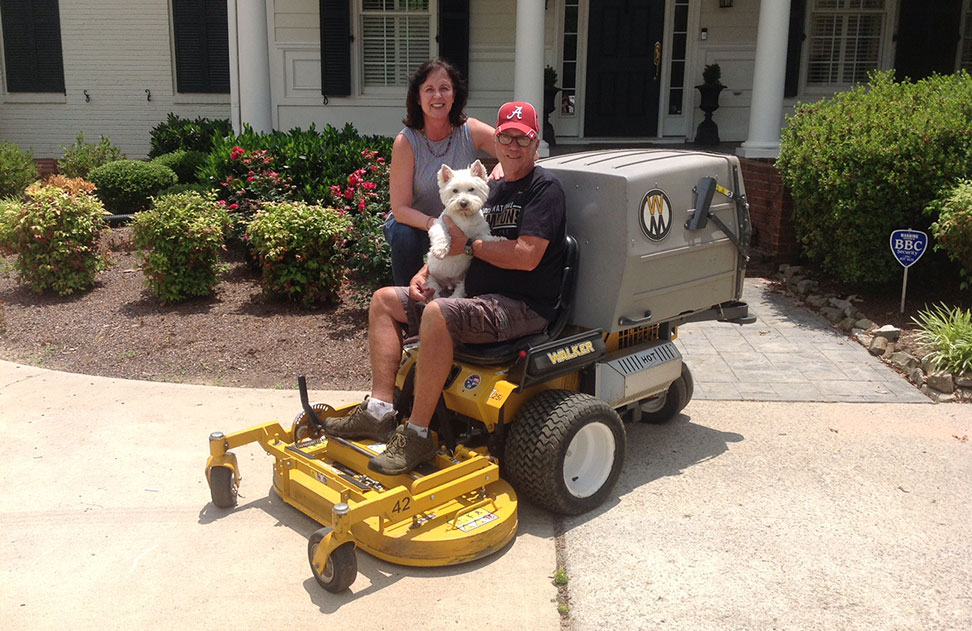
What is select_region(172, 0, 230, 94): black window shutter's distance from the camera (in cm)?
1359

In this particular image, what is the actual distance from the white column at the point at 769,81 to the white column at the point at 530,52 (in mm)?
2445

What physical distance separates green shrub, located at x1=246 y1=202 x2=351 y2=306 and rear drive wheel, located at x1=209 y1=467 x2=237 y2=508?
295 cm

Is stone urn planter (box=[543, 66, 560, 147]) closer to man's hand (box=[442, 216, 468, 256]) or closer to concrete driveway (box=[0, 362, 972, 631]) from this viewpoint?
concrete driveway (box=[0, 362, 972, 631])

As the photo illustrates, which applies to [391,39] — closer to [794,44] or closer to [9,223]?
[794,44]

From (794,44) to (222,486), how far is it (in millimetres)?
10626

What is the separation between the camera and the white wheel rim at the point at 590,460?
3953mm

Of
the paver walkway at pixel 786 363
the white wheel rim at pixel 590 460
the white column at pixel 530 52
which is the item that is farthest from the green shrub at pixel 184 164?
the white wheel rim at pixel 590 460

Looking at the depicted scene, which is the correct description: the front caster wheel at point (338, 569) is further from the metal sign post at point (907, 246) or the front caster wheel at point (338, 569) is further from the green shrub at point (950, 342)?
the metal sign post at point (907, 246)

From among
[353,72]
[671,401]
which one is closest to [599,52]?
[353,72]

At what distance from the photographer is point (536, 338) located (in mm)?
3939

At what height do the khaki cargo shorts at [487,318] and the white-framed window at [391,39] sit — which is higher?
the white-framed window at [391,39]

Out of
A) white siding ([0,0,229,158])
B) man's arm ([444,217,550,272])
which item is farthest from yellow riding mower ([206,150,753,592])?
white siding ([0,0,229,158])

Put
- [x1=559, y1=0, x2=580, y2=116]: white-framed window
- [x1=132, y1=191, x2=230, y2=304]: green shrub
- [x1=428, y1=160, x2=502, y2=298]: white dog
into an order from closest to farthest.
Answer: [x1=428, y1=160, x2=502, y2=298]: white dog, [x1=132, y1=191, x2=230, y2=304]: green shrub, [x1=559, y1=0, x2=580, y2=116]: white-framed window

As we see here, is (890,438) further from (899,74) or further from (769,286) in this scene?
(899,74)
